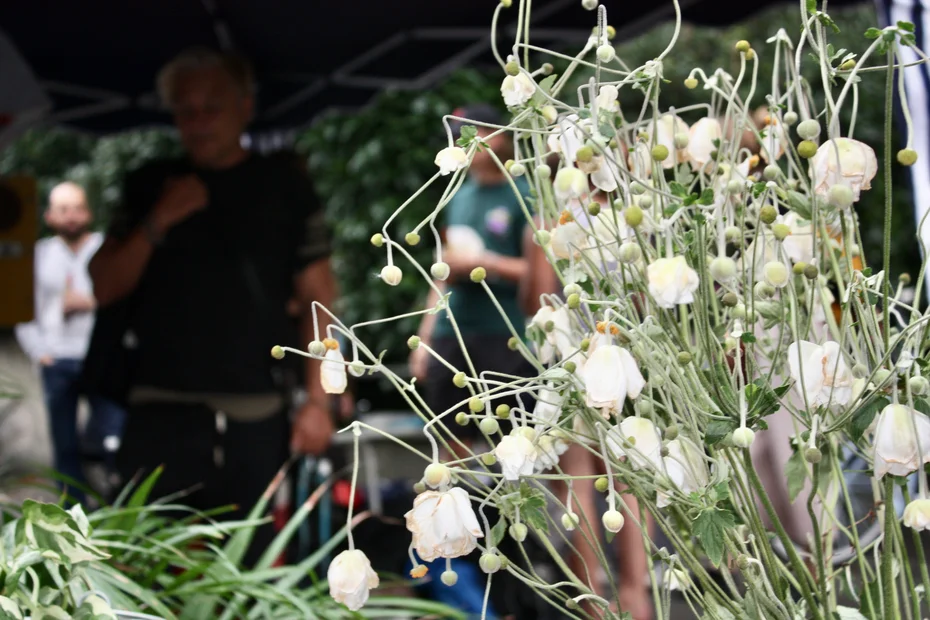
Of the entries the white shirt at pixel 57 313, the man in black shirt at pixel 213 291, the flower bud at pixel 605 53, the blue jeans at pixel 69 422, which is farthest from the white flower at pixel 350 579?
the white shirt at pixel 57 313

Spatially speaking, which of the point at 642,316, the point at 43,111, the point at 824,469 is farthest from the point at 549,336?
the point at 43,111

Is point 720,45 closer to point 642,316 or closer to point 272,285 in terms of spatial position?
point 272,285

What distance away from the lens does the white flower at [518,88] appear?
78cm

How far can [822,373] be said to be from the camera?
2.43 feet

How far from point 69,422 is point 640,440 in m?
4.00

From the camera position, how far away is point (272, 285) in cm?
297

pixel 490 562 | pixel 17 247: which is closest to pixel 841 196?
pixel 490 562

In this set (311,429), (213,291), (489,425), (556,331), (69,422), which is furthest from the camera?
(69,422)

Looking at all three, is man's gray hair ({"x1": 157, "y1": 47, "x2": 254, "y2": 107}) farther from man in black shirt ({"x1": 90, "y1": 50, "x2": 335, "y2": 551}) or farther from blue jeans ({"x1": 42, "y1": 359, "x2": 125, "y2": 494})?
blue jeans ({"x1": 42, "y1": 359, "x2": 125, "y2": 494})

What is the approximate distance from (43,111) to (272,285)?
1054mm

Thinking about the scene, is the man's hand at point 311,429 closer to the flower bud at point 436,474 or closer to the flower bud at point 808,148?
the flower bud at point 436,474

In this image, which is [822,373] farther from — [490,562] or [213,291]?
[213,291]

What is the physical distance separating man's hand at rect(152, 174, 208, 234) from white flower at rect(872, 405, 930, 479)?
2455mm

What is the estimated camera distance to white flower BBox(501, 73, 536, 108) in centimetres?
78
